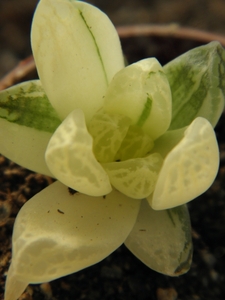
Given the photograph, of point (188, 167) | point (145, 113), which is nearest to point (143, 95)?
point (145, 113)

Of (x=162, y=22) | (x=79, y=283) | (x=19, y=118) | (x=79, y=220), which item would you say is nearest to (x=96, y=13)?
(x=19, y=118)

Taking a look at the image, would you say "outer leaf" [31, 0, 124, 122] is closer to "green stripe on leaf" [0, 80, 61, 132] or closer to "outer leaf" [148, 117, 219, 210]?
"green stripe on leaf" [0, 80, 61, 132]

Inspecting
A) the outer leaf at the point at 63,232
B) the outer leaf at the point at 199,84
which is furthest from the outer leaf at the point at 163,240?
the outer leaf at the point at 199,84

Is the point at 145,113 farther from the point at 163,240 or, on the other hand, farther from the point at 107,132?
the point at 163,240

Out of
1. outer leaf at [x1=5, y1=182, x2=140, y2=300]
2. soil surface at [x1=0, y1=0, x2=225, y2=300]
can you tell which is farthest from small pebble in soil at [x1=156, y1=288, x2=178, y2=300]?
outer leaf at [x1=5, y1=182, x2=140, y2=300]

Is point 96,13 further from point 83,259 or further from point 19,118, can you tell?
point 83,259

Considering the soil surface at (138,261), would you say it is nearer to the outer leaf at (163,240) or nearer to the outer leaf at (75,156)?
the outer leaf at (163,240)

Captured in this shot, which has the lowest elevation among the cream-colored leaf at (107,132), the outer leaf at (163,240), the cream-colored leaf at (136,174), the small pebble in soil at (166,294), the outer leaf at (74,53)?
the small pebble in soil at (166,294)
